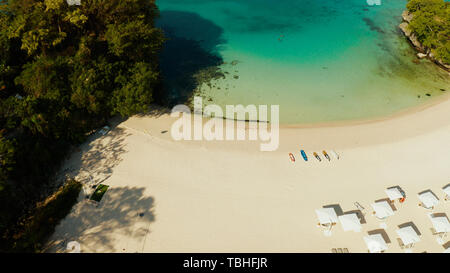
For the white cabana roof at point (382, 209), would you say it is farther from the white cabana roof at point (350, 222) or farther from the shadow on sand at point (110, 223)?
the shadow on sand at point (110, 223)

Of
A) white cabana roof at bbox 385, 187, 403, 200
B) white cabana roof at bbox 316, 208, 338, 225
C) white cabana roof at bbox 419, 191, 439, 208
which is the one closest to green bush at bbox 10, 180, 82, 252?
white cabana roof at bbox 316, 208, 338, 225

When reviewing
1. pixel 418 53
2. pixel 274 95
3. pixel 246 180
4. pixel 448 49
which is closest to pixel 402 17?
pixel 418 53

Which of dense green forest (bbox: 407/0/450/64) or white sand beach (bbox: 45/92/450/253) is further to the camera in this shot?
dense green forest (bbox: 407/0/450/64)

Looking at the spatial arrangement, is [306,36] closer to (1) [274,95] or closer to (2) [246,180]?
(1) [274,95]

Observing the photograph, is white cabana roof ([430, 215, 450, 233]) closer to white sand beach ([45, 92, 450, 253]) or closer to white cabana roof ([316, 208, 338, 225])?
white sand beach ([45, 92, 450, 253])

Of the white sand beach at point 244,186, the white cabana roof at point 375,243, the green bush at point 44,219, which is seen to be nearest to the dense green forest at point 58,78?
the green bush at point 44,219
